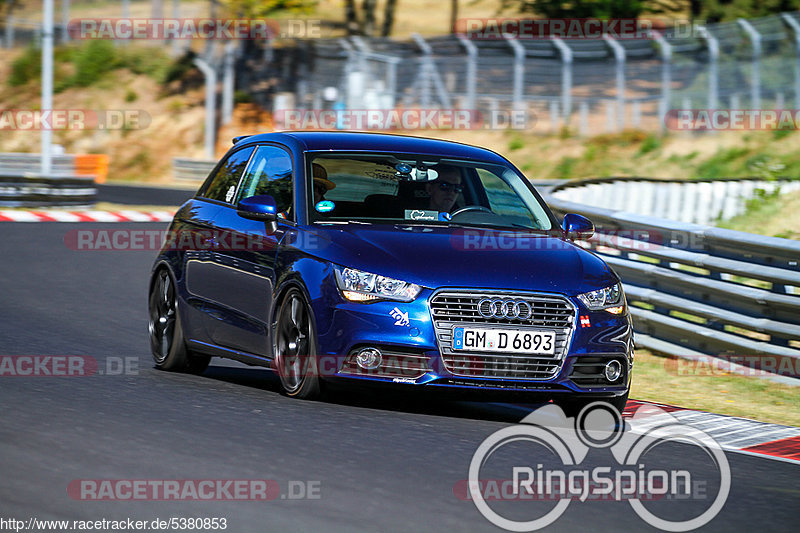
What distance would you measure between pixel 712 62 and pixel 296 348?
1244 inches

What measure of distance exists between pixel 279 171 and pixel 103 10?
358ft

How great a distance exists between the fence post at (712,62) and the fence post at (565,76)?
379cm

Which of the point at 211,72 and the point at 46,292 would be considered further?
the point at 211,72

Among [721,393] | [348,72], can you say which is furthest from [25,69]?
[721,393]

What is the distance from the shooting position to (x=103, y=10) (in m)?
115

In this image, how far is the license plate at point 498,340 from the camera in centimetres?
809

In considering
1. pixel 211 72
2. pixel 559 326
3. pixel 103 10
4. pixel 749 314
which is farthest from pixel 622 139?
pixel 103 10

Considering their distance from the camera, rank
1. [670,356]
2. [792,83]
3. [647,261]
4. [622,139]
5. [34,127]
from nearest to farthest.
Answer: [670,356] < [647,261] < [792,83] < [622,139] < [34,127]

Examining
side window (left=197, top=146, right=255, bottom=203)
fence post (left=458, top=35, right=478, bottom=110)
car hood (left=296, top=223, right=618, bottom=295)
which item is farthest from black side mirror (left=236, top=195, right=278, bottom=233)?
fence post (left=458, top=35, right=478, bottom=110)

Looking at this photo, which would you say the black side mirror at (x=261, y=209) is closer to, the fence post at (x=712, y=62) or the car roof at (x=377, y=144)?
the car roof at (x=377, y=144)

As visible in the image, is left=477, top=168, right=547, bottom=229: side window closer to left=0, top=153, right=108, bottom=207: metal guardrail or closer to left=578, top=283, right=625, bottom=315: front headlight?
left=578, top=283, right=625, bottom=315: front headlight

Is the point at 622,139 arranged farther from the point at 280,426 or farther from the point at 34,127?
the point at 280,426

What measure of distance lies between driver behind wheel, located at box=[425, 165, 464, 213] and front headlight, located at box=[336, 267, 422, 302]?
1.21m

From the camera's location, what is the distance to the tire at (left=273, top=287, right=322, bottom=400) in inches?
331
